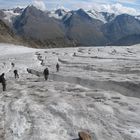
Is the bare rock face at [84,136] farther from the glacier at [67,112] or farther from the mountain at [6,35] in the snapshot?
the mountain at [6,35]

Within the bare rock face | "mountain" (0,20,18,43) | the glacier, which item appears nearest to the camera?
the bare rock face

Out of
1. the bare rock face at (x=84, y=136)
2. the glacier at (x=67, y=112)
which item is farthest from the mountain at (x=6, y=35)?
the bare rock face at (x=84, y=136)

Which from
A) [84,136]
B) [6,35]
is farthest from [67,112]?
[6,35]

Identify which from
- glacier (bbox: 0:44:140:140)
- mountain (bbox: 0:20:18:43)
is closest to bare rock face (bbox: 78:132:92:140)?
glacier (bbox: 0:44:140:140)

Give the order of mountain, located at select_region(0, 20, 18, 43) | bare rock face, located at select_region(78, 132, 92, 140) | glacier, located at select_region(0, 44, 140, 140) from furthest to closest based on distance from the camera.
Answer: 1. mountain, located at select_region(0, 20, 18, 43)
2. glacier, located at select_region(0, 44, 140, 140)
3. bare rock face, located at select_region(78, 132, 92, 140)

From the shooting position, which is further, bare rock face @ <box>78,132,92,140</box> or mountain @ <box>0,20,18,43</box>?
mountain @ <box>0,20,18,43</box>

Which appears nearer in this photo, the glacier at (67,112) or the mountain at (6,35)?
the glacier at (67,112)

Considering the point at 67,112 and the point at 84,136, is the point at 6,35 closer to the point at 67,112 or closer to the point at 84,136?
the point at 67,112

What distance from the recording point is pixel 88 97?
95.8 feet

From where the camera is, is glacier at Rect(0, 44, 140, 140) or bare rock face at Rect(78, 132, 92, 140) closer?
bare rock face at Rect(78, 132, 92, 140)

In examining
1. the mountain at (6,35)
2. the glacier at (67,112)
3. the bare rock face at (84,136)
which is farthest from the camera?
the mountain at (6,35)

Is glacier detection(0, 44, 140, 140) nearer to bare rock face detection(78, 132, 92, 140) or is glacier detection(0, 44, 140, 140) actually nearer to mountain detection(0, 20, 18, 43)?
bare rock face detection(78, 132, 92, 140)

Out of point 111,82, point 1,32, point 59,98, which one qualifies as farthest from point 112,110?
point 1,32

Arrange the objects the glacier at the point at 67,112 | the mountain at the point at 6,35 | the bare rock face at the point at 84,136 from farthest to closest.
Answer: the mountain at the point at 6,35 → the glacier at the point at 67,112 → the bare rock face at the point at 84,136
